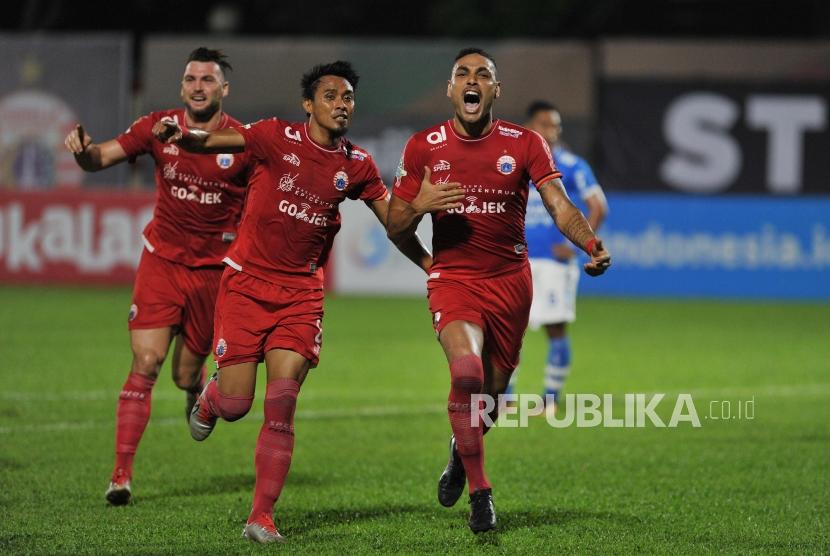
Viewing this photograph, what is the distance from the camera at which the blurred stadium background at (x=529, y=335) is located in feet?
23.6

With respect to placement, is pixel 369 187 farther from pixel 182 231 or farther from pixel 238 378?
pixel 182 231

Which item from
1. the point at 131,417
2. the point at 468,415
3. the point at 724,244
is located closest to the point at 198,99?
the point at 131,417

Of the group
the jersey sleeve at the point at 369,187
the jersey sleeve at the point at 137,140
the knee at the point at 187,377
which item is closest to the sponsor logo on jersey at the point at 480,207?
the jersey sleeve at the point at 369,187

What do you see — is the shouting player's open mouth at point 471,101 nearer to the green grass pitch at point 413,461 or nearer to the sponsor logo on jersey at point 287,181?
the sponsor logo on jersey at point 287,181

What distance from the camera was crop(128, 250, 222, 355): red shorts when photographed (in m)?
7.69

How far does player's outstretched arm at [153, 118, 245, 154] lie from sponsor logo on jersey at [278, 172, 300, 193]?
25 cm

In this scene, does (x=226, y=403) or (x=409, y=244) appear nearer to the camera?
(x=226, y=403)

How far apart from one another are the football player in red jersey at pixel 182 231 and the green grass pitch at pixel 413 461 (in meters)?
0.76

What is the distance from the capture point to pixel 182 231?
7828 mm

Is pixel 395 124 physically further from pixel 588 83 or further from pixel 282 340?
pixel 282 340

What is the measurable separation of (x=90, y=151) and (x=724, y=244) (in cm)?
1479

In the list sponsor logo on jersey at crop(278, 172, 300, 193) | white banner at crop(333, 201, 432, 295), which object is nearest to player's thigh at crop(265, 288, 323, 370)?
sponsor logo on jersey at crop(278, 172, 300, 193)

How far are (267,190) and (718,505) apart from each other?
2907mm

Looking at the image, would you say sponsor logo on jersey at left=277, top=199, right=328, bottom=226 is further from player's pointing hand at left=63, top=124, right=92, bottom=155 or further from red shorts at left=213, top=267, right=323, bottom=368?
player's pointing hand at left=63, top=124, right=92, bottom=155
